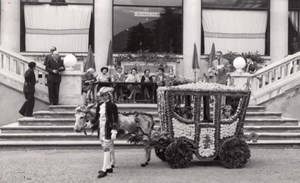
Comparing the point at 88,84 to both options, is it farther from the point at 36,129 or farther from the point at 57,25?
the point at 57,25

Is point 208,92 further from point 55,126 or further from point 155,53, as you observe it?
point 155,53

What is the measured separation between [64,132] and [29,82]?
7.90ft

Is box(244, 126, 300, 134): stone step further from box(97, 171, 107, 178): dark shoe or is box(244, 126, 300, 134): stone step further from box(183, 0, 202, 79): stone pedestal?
box(183, 0, 202, 79): stone pedestal

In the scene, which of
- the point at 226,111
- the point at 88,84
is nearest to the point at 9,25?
the point at 88,84

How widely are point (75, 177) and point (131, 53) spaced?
12343mm

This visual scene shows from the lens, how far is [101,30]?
67.9ft

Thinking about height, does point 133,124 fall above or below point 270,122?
above

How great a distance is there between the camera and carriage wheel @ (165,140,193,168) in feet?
33.8

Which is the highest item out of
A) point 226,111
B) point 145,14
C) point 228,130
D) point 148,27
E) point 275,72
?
point 145,14

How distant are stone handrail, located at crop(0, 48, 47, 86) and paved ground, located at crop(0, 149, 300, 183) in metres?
4.53

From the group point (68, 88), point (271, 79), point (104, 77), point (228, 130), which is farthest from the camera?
point (271, 79)

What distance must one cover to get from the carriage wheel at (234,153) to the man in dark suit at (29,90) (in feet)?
23.8

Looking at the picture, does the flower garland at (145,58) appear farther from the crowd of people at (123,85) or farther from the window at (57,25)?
the crowd of people at (123,85)

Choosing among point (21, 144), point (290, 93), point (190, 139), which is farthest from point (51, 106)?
point (290, 93)
